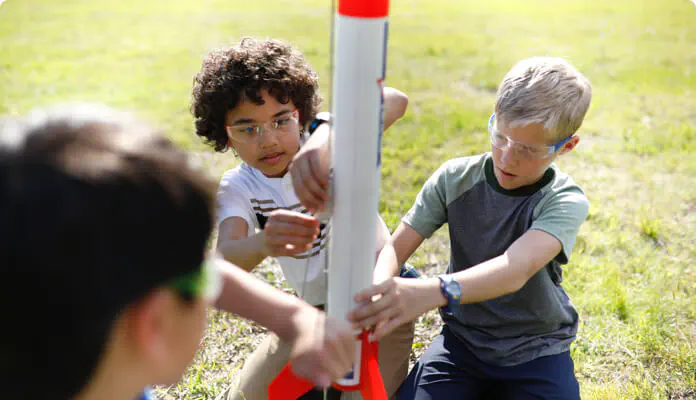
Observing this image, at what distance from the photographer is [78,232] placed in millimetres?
913

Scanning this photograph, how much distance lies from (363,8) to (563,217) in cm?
107

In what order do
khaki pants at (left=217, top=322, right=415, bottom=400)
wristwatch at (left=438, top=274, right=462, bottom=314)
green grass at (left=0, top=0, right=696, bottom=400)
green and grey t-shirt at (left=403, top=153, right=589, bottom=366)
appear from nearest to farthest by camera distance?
1. wristwatch at (left=438, top=274, right=462, bottom=314)
2. green and grey t-shirt at (left=403, top=153, right=589, bottom=366)
3. khaki pants at (left=217, top=322, right=415, bottom=400)
4. green grass at (left=0, top=0, right=696, bottom=400)

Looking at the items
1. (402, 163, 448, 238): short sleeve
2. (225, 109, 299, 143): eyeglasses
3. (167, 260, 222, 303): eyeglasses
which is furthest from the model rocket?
(225, 109, 299, 143): eyeglasses

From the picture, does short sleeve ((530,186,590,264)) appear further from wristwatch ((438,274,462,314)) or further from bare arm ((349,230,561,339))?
wristwatch ((438,274,462,314))

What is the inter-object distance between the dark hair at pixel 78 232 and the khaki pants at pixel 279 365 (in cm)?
157

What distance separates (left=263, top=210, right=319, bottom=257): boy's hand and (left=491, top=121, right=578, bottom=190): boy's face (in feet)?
2.51

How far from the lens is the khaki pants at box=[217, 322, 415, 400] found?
2564 millimetres

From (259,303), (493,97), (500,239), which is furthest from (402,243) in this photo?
(493,97)

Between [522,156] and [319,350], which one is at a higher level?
[522,156]

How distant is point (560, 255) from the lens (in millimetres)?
2174

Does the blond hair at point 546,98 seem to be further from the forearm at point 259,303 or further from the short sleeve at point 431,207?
the forearm at point 259,303

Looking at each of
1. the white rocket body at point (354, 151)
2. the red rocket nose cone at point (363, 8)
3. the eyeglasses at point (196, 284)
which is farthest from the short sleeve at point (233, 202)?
the eyeglasses at point (196, 284)

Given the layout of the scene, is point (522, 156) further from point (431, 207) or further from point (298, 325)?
point (298, 325)

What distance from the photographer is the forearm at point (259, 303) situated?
4.79 feet
